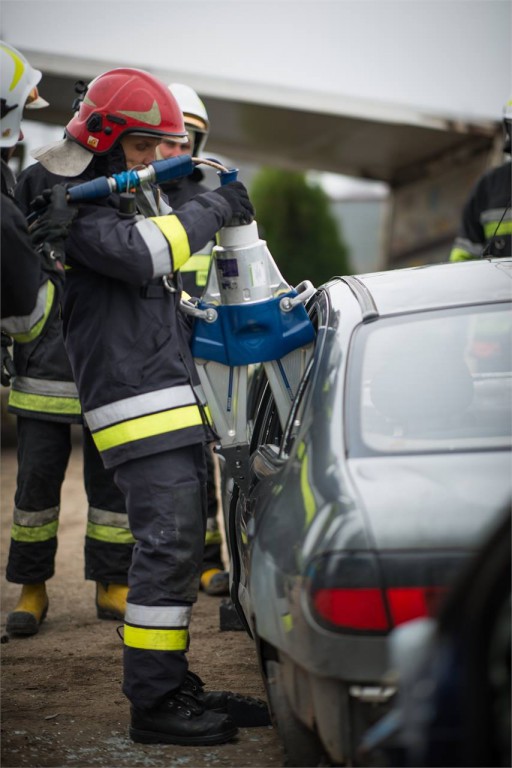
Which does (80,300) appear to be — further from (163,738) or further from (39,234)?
(163,738)

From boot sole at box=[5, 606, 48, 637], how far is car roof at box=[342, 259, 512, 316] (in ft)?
7.43

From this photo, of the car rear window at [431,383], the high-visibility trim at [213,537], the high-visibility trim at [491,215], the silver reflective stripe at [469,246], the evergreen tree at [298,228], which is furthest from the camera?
the evergreen tree at [298,228]

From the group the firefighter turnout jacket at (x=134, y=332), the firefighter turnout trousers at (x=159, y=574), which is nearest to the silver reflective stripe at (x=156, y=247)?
the firefighter turnout jacket at (x=134, y=332)

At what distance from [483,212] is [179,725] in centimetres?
403

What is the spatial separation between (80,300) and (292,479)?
1001 millimetres

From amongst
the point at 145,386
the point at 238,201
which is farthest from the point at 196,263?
the point at 145,386

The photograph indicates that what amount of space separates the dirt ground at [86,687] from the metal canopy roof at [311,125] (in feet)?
20.3

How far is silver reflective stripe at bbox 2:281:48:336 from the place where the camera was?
3023mm

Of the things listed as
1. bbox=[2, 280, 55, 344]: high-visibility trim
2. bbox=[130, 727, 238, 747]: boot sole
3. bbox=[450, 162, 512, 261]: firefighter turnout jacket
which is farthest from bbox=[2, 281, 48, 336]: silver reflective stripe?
bbox=[450, 162, 512, 261]: firefighter turnout jacket

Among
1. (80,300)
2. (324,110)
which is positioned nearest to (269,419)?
(80,300)

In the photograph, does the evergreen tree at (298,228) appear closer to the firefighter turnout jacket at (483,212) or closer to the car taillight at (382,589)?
the firefighter turnout jacket at (483,212)

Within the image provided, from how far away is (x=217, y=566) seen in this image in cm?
530

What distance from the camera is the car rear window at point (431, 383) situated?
2662mm

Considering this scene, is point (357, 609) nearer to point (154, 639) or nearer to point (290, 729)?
point (290, 729)
